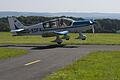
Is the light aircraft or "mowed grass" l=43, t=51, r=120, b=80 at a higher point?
"mowed grass" l=43, t=51, r=120, b=80

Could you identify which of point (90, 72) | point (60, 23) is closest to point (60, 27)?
point (60, 23)

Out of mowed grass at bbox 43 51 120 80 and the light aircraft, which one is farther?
the light aircraft

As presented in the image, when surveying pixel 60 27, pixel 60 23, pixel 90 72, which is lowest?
pixel 60 27

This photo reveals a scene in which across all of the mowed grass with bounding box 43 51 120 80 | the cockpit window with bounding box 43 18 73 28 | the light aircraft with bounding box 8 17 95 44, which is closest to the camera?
the mowed grass with bounding box 43 51 120 80

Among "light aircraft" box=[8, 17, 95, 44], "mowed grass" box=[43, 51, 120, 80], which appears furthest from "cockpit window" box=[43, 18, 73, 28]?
"mowed grass" box=[43, 51, 120, 80]

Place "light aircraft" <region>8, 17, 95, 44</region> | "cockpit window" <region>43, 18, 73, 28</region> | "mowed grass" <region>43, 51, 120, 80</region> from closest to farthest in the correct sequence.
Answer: "mowed grass" <region>43, 51, 120, 80</region> → "light aircraft" <region>8, 17, 95, 44</region> → "cockpit window" <region>43, 18, 73, 28</region>

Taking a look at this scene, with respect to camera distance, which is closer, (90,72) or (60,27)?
(90,72)

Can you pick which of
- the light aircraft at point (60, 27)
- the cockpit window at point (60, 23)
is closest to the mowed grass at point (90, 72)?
the light aircraft at point (60, 27)

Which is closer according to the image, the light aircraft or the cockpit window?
the light aircraft

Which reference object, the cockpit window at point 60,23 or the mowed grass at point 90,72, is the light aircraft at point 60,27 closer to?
the cockpit window at point 60,23

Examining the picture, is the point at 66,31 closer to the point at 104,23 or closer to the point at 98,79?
the point at 98,79

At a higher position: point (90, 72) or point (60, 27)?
point (90, 72)

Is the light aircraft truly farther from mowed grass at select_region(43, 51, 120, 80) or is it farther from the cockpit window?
mowed grass at select_region(43, 51, 120, 80)

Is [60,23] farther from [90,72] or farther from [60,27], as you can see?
[90,72]
